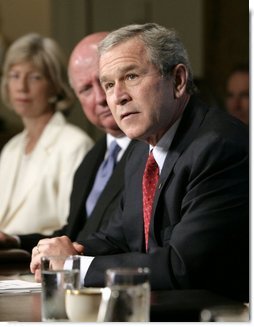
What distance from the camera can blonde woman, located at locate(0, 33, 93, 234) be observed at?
15.8 ft

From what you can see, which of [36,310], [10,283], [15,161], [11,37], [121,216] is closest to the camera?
[36,310]

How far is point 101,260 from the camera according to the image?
2.68 meters

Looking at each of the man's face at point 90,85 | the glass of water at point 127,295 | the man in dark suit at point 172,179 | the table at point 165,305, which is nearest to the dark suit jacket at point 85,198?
the man's face at point 90,85

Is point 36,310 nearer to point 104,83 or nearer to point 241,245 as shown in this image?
point 241,245

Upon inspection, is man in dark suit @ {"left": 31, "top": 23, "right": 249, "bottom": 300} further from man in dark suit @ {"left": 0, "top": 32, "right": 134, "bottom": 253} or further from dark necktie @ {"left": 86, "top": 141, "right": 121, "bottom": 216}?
dark necktie @ {"left": 86, "top": 141, "right": 121, "bottom": 216}

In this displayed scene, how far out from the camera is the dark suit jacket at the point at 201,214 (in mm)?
2602

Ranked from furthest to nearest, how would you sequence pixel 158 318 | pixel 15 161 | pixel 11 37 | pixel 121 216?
pixel 11 37 → pixel 15 161 → pixel 121 216 → pixel 158 318

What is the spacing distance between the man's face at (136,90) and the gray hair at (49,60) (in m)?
2.36

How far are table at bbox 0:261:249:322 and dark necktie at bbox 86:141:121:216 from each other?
147 cm

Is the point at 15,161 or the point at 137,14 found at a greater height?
the point at 137,14

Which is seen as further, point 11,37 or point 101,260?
point 11,37

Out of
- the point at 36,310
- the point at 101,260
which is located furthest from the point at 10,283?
the point at 36,310

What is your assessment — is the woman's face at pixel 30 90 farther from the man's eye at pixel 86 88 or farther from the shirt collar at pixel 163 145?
the shirt collar at pixel 163 145

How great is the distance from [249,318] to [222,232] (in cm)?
52
